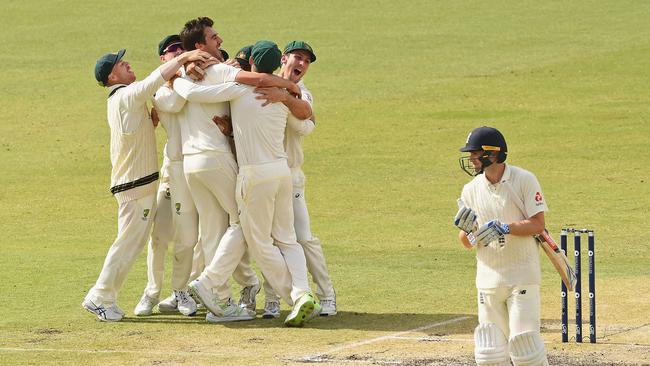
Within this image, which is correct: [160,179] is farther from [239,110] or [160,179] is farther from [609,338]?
[609,338]

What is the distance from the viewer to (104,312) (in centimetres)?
1159

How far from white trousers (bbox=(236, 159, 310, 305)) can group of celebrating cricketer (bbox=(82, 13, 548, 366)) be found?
0.01 m

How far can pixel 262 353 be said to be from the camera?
10141 mm

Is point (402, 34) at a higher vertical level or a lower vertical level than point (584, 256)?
higher

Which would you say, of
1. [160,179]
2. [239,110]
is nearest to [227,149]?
[239,110]

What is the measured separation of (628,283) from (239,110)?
14.1 ft

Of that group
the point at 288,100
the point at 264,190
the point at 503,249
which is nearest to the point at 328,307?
the point at 264,190

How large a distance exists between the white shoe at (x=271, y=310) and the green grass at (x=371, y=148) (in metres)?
0.32

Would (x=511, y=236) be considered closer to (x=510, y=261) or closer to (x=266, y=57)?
(x=510, y=261)

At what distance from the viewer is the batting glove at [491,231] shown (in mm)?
8445

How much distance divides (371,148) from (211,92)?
12.0 meters

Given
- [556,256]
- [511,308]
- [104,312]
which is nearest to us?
[511,308]

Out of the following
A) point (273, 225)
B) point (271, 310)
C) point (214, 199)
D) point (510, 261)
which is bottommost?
point (271, 310)

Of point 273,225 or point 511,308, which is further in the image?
point 273,225
